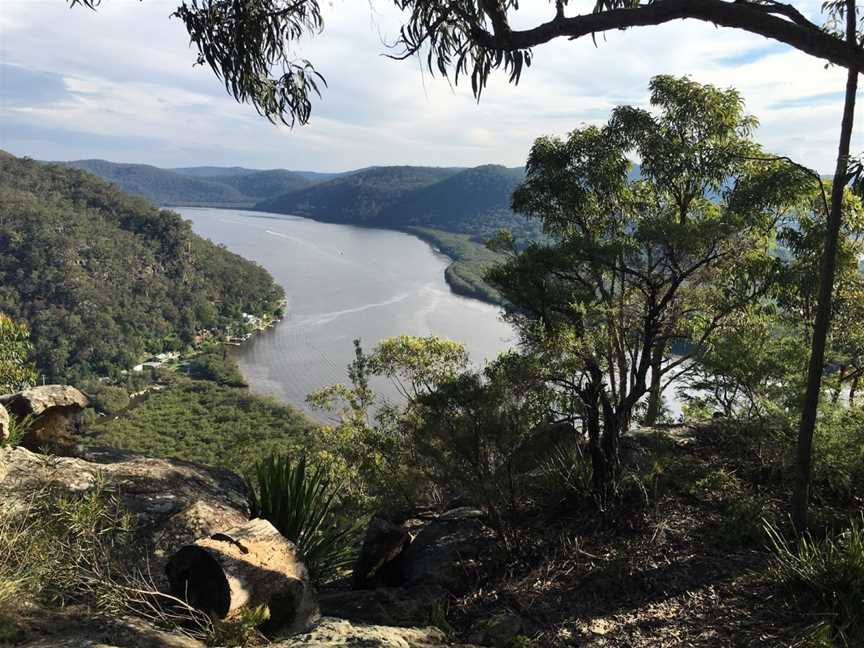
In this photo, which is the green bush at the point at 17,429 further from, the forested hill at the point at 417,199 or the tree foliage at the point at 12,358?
the forested hill at the point at 417,199

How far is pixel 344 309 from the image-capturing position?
60812 millimetres

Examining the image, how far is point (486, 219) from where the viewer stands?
11781 cm

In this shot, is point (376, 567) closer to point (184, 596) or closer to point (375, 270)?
point (184, 596)

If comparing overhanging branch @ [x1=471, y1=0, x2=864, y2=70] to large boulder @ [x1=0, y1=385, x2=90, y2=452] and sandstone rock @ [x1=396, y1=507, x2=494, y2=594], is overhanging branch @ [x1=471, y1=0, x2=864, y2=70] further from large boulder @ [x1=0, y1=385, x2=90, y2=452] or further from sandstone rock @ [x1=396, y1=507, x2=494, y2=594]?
large boulder @ [x1=0, y1=385, x2=90, y2=452]

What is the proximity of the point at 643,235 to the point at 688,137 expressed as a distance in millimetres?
2029

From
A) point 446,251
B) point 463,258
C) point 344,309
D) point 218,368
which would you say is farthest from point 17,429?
point 446,251

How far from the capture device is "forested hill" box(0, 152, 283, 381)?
188ft

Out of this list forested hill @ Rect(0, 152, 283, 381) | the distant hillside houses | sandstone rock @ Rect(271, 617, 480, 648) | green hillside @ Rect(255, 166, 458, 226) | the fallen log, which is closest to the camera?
sandstone rock @ Rect(271, 617, 480, 648)

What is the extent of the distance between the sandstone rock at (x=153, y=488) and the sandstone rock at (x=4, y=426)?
18 cm

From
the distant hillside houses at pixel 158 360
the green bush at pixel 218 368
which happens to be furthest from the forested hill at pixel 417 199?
the green bush at pixel 218 368

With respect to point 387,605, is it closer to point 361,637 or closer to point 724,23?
point 361,637

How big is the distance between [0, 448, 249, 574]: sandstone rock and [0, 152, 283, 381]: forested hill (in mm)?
56496

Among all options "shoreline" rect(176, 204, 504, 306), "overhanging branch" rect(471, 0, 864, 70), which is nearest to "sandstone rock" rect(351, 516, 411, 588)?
"shoreline" rect(176, 204, 504, 306)

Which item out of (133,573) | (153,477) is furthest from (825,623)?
(153,477)
